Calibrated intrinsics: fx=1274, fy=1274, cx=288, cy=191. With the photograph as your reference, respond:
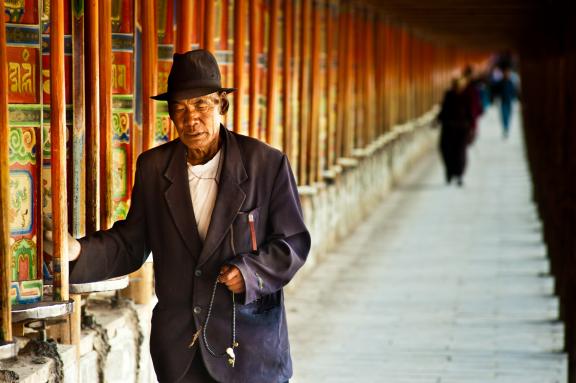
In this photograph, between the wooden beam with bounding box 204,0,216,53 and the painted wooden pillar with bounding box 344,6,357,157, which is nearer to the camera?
the wooden beam with bounding box 204,0,216,53

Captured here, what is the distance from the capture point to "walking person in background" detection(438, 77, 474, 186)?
19391 millimetres

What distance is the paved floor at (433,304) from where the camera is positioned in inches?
320

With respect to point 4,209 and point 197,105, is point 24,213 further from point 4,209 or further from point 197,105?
point 197,105

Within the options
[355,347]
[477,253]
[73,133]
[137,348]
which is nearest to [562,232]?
[355,347]

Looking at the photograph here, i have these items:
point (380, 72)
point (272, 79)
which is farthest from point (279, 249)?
point (380, 72)

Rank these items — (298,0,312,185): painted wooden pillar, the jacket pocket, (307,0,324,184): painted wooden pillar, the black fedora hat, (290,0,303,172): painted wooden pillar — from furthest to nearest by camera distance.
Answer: (307,0,324,184): painted wooden pillar, (298,0,312,185): painted wooden pillar, (290,0,303,172): painted wooden pillar, the jacket pocket, the black fedora hat

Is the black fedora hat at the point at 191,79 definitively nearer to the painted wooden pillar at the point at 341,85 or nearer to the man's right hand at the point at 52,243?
the man's right hand at the point at 52,243

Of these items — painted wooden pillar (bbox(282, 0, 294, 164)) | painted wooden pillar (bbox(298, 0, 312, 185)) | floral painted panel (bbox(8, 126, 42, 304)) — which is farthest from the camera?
painted wooden pillar (bbox(298, 0, 312, 185))

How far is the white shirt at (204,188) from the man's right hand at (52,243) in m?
0.46

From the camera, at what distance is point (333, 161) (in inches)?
531

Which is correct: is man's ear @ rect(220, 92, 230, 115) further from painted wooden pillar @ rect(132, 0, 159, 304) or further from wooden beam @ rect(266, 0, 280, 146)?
wooden beam @ rect(266, 0, 280, 146)

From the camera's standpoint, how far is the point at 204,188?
4512 millimetres

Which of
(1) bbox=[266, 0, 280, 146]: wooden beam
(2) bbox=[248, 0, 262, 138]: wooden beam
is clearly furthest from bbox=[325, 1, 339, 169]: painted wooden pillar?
(2) bbox=[248, 0, 262, 138]: wooden beam

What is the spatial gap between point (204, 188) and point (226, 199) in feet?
0.43
